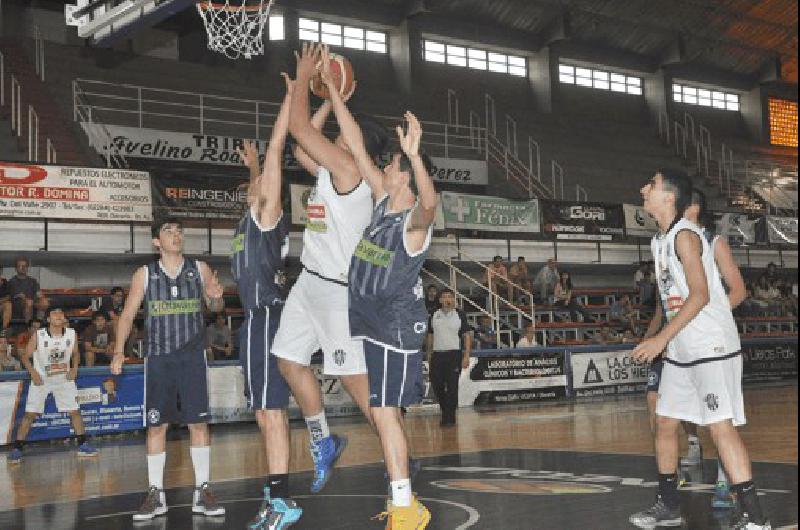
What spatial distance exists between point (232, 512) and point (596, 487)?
110 inches

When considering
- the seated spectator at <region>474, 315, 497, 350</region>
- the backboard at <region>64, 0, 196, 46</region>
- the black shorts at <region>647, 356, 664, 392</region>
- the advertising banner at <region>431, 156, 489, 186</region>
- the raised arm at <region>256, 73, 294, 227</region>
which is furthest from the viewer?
the advertising banner at <region>431, 156, 489, 186</region>

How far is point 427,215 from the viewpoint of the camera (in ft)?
17.9

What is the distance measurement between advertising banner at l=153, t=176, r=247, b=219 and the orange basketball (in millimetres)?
12353

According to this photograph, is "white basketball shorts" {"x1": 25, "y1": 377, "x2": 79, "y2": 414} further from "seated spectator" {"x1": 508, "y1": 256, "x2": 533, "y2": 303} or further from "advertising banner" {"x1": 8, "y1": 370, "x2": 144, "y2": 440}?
"seated spectator" {"x1": 508, "y1": 256, "x2": 533, "y2": 303}

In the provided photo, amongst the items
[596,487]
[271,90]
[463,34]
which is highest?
[463,34]

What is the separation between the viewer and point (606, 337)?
74.6 feet

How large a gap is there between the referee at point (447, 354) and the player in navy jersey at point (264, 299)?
8332 mm

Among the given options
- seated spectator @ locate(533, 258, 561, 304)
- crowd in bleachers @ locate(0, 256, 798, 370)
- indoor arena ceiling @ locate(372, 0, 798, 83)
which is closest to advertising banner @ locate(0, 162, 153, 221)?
crowd in bleachers @ locate(0, 256, 798, 370)

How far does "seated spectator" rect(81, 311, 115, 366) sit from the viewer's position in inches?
630

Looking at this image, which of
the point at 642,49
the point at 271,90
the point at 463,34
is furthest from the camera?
the point at 642,49

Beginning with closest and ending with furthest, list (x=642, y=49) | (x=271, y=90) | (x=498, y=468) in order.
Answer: (x=498, y=468)
(x=271, y=90)
(x=642, y=49)

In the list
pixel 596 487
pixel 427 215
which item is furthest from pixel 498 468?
pixel 427 215

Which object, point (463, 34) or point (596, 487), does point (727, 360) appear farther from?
point (463, 34)

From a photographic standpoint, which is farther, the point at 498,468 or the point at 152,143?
the point at 152,143
